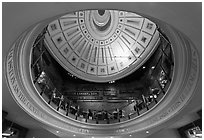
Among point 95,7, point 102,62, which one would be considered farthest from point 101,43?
point 95,7

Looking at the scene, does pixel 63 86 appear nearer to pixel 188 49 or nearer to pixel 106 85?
pixel 106 85

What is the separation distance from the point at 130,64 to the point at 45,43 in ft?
25.4

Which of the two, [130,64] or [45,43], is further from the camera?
[130,64]

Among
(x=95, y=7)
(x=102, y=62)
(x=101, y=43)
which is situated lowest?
(x=95, y=7)

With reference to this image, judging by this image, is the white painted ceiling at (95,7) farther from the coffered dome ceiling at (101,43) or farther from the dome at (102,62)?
the coffered dome ceiling at (101,43)

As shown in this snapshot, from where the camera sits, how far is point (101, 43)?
17.1 m

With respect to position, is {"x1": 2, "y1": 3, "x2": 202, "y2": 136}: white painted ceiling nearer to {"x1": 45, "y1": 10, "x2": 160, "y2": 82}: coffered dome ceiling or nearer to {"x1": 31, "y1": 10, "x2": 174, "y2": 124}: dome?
{"x1": 31, "y1": 10, "x2": 174, "y2": 124}: dome

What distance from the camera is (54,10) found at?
15.4ft

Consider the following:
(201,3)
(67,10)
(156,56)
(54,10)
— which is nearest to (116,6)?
(67,10)

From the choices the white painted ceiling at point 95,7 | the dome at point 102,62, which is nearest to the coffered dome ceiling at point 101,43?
the dome at point 102,62

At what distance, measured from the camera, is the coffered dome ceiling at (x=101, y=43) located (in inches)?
583

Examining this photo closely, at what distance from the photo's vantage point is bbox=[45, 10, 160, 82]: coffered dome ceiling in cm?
1480

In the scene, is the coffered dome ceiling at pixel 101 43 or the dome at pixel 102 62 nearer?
the dome at pixel 102 62

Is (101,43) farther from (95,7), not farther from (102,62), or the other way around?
(95,7)
